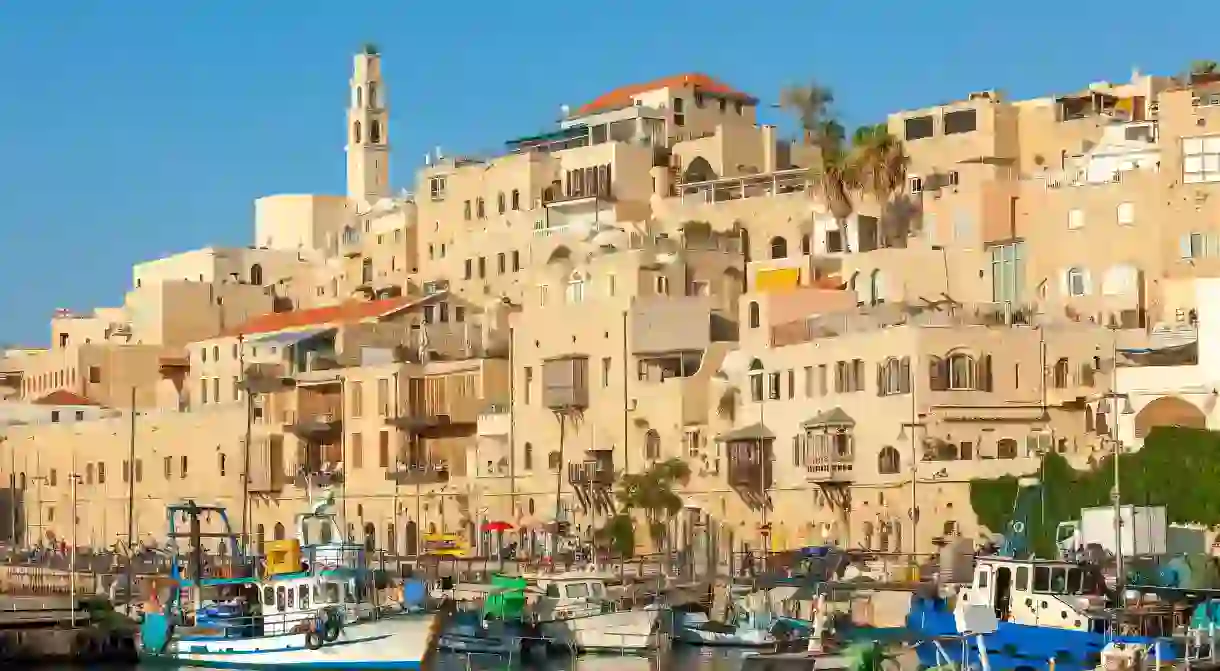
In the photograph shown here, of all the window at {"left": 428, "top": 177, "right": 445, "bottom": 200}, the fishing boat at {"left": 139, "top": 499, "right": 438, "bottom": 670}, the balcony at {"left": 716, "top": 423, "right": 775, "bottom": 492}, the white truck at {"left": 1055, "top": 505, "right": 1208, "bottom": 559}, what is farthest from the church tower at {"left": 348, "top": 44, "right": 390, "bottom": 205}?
the white truck at {"left": 1055, "top": 505, "right": 1208, "bottom": 559}

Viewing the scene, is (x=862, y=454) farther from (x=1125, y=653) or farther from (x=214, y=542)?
(x=214, y=542)

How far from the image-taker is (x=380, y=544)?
7344 centimetres

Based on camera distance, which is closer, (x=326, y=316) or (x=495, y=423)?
(x=495, y=423)

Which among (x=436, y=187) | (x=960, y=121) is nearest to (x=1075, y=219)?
(x=960, y=121)

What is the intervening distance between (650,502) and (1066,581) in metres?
23.9

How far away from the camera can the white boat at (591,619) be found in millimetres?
48656

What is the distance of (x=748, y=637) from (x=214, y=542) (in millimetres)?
39837

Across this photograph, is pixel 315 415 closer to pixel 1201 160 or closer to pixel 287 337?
pixel 287 337

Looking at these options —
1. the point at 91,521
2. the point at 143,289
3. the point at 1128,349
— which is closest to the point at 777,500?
the point at 1128,349

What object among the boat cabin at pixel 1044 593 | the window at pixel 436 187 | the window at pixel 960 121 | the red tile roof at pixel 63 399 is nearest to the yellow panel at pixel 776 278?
the window at pixel 960 121

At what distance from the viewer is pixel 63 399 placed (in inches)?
3684

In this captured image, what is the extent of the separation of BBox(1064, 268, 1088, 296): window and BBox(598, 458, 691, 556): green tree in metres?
11.5

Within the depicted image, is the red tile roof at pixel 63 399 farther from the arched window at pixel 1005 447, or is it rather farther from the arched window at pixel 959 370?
the arched window at pixel 1005 447

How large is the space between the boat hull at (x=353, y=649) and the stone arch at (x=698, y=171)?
37.8m
